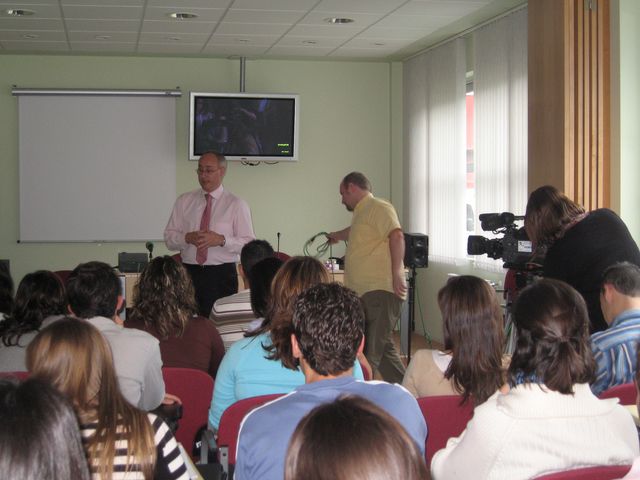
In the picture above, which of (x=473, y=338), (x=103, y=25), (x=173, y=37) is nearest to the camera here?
(x=473, y=338)

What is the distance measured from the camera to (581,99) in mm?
5301

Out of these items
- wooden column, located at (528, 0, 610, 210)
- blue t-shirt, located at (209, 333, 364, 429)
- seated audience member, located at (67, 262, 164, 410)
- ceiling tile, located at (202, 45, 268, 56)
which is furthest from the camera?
ceiling tile, located at (202, 45, 268, 56)

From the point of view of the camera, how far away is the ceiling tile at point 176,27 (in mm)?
7133

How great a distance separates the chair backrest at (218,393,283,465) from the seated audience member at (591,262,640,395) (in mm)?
1236

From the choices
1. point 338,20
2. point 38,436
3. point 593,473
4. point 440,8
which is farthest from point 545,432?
point 338,20

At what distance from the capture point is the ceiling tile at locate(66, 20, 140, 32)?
278 inches

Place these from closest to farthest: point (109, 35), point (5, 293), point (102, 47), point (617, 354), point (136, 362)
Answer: point (136, 362) < point (617, 354) < point (5, 293) < point (109, 35) < point (102, 47)

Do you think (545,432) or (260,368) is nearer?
(545,432)

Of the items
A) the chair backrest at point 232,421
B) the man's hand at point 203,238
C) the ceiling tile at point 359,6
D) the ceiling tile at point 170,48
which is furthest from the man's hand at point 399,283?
the ceiling tile at point 170,48

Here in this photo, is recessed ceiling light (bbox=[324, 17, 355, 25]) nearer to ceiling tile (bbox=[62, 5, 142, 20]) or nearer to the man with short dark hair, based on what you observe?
ceiling tile (bbox=[62, 5, 142, 20])

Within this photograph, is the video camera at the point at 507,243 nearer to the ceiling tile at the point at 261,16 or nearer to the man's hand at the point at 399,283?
the man's hand at the point at 399,283

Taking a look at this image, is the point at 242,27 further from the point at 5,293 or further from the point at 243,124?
the point at 5,293

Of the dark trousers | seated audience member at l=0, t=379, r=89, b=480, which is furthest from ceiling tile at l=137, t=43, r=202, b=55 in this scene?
seated audience member at l=0, t=379, r=89, b=480

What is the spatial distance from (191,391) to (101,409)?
4.40ft
